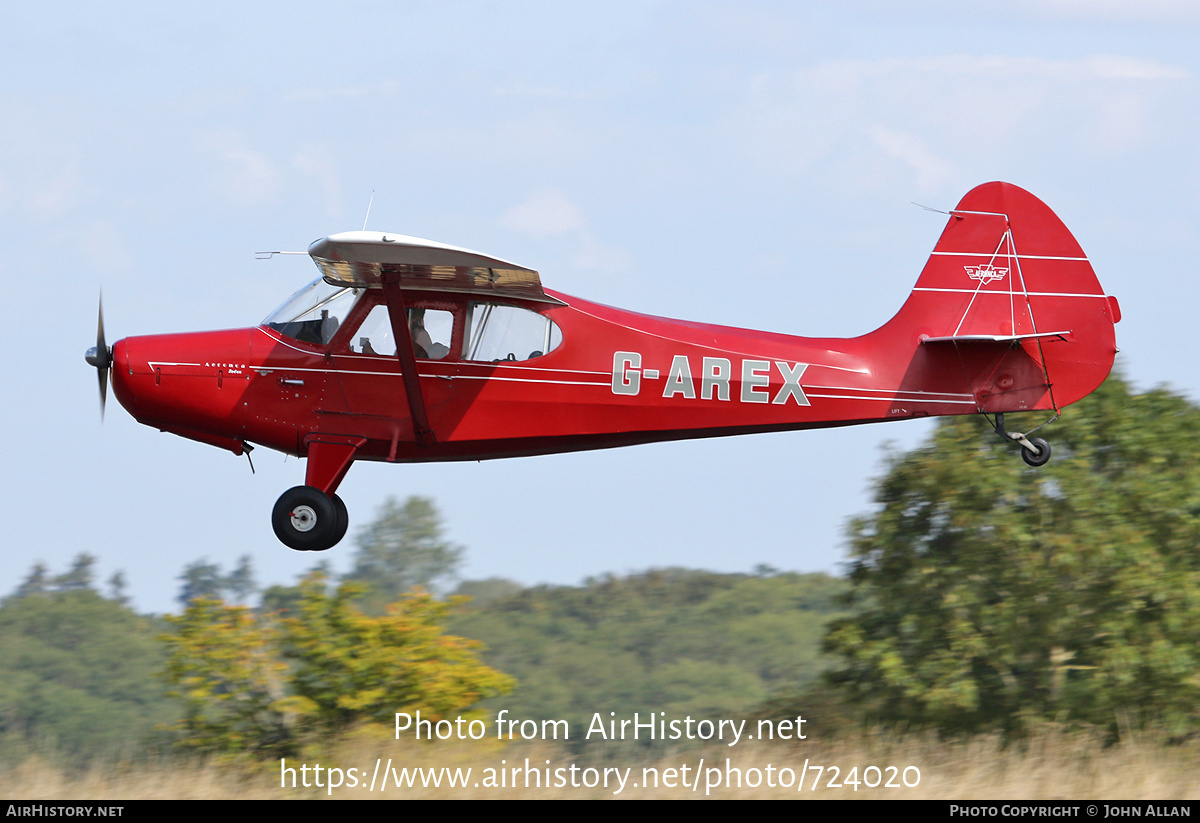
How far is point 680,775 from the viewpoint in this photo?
11336 mm

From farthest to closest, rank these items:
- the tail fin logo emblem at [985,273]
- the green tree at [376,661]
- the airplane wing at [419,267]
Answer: the green tree at [376,661]
the tail fin logo emblem at [985,273]
the airplane wing at [419,267]

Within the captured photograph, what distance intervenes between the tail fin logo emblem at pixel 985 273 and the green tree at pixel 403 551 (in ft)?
153

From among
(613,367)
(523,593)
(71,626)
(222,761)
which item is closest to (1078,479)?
(613,367)

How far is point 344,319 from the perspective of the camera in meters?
10.7

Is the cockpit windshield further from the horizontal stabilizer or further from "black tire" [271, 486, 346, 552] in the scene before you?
the horizontal stabilizer

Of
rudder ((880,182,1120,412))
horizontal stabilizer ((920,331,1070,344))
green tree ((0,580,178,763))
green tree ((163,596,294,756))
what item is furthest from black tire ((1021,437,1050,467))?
green tree ((0,580,178,763))

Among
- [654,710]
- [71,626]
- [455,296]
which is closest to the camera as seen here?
[455,296]

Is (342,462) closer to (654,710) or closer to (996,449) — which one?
(996,449)

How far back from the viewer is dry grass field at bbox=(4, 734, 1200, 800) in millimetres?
10773

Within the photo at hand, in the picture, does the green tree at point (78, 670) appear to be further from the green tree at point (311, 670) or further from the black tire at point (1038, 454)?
the black tire at point (1038, 454)

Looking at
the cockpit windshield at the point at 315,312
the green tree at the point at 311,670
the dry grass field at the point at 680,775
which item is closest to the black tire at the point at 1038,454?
the dry grass field at the point at 680,775

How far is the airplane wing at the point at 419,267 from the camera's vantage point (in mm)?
9359

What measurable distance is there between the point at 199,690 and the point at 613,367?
780cm

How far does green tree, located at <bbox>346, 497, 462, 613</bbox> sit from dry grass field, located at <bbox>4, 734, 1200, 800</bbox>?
4353cm
